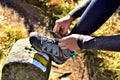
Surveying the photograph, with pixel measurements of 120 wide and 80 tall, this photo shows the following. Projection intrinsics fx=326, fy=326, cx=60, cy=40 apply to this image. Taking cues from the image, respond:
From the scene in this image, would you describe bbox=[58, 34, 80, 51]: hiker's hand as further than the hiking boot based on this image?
No

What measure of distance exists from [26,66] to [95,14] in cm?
58

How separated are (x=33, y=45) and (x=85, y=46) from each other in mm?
485

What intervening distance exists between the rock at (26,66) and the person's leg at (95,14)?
0.31 meters

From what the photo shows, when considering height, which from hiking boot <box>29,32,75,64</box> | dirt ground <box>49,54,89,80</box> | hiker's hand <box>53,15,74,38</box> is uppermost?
hiker's hand <box>53,15,74,38</box>

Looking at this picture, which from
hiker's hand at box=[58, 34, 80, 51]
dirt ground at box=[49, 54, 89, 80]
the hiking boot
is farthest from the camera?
dirt ground at box=[49, 54, 89, 80]

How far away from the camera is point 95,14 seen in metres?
2.17

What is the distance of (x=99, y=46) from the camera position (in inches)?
72.3

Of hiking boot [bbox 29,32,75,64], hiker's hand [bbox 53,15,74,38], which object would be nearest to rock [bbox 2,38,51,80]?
hiking boot [bbox 29,32,75,64]

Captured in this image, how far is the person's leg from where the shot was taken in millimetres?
2150

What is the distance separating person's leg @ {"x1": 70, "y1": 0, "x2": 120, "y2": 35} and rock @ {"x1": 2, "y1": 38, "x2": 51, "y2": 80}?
0.31m

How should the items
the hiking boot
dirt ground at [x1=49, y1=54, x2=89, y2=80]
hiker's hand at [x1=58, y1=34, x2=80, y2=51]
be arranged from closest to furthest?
hiker's hand at [x1=58, y1=34, x2=80, y2=51]
the hiking boot
dirt ground at [x1=49, y1=54, x2=89, y2=80]

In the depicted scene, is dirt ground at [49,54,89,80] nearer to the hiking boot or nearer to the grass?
the grass

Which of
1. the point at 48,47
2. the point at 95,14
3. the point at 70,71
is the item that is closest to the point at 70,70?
the point at 70,71

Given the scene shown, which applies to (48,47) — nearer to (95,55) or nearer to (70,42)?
(70,42)
